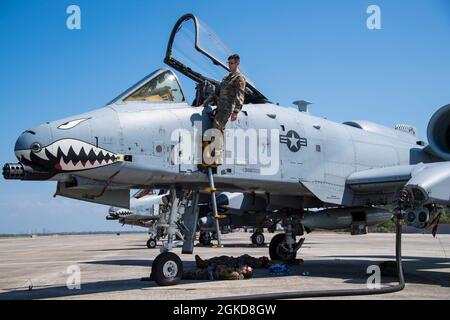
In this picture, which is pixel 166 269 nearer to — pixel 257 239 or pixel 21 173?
pixel 21 173

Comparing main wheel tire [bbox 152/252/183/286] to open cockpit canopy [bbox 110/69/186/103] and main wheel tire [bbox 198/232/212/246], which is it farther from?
main wheel tire [bbox 198/232/212/246]

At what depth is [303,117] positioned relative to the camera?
430 inches

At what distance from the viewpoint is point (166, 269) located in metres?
8.35

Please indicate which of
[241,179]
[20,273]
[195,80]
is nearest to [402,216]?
[241,179]

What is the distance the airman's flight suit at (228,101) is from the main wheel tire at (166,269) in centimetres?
212

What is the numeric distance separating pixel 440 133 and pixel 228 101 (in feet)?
19.2

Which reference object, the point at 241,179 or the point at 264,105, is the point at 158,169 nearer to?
the point at 241,179

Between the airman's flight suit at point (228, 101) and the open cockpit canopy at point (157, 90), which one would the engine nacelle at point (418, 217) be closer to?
the airman's flight suit at point (228, 101)

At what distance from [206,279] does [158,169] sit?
3.03 m

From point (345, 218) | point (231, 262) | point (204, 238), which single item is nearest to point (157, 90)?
point (231, 262)

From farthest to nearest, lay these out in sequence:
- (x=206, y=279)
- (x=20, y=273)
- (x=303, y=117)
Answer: (x=20, y=273) → (x=303, y=117) → (x=206, y=279)

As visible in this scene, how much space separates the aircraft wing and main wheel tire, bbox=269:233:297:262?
3443mm

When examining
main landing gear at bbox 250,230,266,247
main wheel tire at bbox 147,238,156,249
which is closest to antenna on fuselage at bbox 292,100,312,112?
main landing gear at bbox 250,230,266,247
